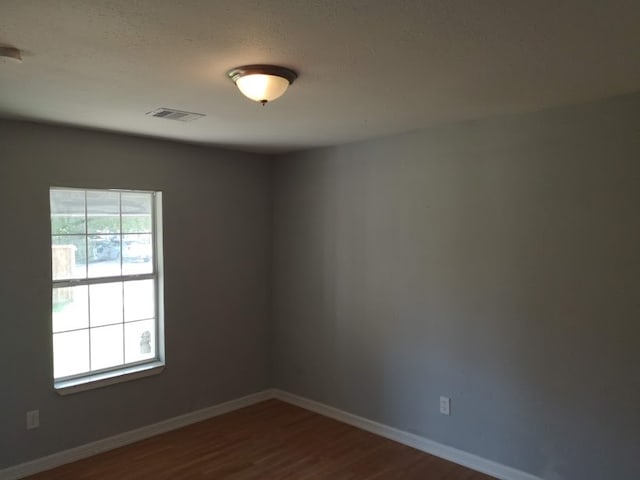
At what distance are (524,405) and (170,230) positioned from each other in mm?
2992

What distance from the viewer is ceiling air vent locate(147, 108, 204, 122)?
10.1 feet

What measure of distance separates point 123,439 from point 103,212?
1.79 metres

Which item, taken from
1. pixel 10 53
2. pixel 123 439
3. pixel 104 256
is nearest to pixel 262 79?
pixel 10 53

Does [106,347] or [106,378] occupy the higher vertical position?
[106,347]

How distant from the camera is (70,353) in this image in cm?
371

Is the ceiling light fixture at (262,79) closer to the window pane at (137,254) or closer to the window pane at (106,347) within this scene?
the window pane at (137,254)

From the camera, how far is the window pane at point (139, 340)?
4.06 meters

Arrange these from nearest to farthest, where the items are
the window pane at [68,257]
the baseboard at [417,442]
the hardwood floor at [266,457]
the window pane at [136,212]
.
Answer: the baseboard at [417,442], the hardwood floor at [266,457], the window pane at [68,257], the window pane at [136,212]

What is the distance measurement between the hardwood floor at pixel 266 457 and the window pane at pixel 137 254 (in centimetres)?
138

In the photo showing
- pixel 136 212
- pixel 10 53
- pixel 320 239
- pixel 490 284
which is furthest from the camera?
pixel 320 239

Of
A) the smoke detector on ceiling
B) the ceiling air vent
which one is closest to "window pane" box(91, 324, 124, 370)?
the ceiling air vent

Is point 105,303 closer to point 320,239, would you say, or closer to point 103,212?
point 103,212

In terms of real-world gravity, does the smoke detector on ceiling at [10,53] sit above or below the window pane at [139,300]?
above

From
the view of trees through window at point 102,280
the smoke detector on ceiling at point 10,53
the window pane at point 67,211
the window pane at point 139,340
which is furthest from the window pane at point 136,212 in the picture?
the smoke detector on ceiling at point 10,53
